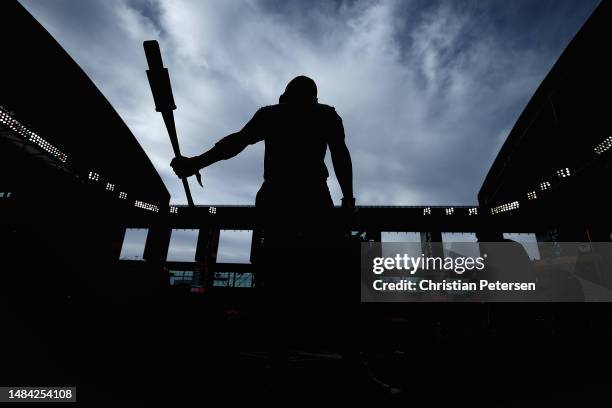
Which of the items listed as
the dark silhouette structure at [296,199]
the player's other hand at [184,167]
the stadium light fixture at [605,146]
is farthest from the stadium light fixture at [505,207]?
the player's other hand at [184,167]

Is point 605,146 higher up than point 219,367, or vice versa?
point 605,146

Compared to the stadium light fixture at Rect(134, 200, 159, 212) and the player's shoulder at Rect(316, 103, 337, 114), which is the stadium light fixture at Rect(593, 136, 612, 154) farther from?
the stadium light fixture at Rect(134, 200, 159, 212)

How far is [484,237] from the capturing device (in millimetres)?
20234

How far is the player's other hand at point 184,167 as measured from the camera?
171 centimetres

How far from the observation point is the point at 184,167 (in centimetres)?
172

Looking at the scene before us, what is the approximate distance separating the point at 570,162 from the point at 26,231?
2306 cm

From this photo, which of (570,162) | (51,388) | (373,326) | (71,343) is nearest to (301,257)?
(51,388)

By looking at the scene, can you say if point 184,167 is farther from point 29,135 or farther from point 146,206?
point 146,206

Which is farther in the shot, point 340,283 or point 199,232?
point 199,232

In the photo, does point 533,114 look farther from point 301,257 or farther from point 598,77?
point 301,257

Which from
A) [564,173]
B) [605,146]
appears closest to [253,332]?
[605,146]

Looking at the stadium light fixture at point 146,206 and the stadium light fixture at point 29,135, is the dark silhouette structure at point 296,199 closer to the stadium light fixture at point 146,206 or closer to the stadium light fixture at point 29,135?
the stadium light fixture at point 29,135

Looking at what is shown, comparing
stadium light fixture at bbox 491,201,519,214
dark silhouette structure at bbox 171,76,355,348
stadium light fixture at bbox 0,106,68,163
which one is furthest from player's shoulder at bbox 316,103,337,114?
stadium light fixture at bbox 491,201,519,214

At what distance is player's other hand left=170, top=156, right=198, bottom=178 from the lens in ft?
5.62
